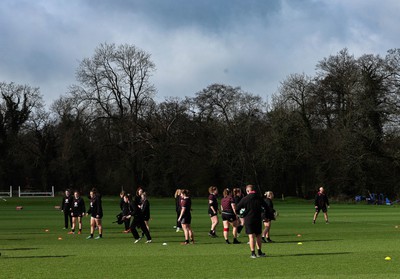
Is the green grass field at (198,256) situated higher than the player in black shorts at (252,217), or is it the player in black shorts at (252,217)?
the player in black shorts at (252,217)

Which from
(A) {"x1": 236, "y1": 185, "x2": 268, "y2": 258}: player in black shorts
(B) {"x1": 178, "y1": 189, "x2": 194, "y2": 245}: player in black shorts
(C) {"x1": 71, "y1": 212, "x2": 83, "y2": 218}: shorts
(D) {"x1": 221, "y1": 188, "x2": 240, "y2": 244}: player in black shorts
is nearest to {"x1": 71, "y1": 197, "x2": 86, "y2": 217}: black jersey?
(C) {"x1": 71, "y1": 212, "x2": 83, "y2": 218}: shorts

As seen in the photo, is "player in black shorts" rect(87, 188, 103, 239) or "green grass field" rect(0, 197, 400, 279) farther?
"player in black shorts" rect(87, 188, 103, 239)

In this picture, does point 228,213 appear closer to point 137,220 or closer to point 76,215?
point 137,220

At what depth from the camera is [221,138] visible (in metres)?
74.7

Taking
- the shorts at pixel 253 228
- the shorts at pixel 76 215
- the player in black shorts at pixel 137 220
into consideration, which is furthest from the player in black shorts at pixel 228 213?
the shorts at pixel 76 215

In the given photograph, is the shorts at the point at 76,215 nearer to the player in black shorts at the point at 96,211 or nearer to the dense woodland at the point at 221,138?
the player in black shorts at the point at 96,211

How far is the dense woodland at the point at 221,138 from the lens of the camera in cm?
6538

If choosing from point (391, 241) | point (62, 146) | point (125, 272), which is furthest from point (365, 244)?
point (62, 146)

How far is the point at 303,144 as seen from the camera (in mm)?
71438

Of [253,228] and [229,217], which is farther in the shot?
[229,217]

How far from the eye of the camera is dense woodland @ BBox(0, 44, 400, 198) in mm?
65375

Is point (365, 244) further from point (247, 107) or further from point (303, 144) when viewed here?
point (247, 107)

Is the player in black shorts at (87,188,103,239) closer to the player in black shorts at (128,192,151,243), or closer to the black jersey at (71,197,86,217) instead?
the player in black shorts at (128,192,151,243)

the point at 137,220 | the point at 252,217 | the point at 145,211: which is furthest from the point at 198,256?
the point at 145,211
